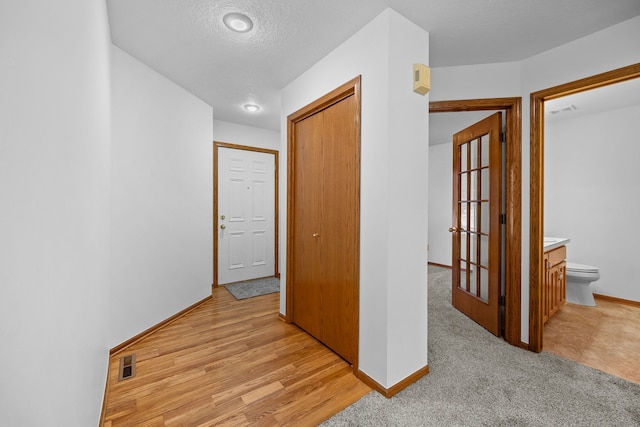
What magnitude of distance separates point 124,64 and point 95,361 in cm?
217

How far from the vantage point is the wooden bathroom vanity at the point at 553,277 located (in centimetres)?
243

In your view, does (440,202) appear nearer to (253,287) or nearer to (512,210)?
(512,210)

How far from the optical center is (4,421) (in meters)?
0.46

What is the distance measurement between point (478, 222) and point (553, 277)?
87 cm

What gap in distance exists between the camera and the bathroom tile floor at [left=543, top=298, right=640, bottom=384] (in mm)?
1988

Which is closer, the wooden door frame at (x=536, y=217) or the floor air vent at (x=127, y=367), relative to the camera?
the floor air vent at (x=127, y=367)

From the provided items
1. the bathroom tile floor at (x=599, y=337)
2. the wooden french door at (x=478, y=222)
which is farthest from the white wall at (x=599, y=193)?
the wooden french door at (x=478, y=222)

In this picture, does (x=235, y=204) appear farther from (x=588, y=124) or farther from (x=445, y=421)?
(x=588, y=124)

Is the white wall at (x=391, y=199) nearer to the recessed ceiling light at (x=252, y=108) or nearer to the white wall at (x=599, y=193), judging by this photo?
the recessed ceiling light at (x=252, y=108)

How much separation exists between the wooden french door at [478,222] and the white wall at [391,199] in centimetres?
104

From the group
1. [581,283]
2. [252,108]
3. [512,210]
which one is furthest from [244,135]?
[581,283]

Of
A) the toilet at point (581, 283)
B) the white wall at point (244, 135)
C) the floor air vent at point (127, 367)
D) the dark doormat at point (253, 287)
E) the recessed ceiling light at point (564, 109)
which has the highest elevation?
the recessed ceiling light at point (564, 109)

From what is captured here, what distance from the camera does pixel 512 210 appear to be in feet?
7.36

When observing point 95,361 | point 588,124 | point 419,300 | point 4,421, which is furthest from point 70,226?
point 588,124
